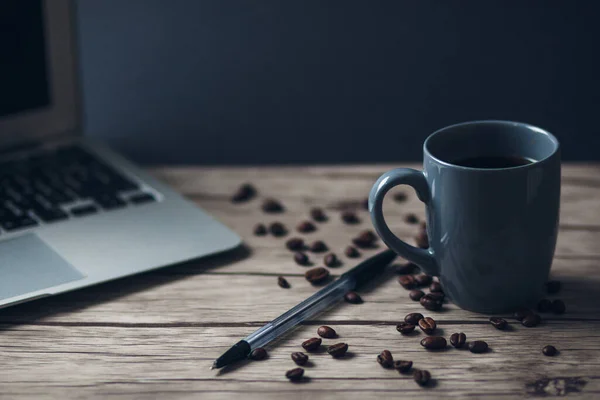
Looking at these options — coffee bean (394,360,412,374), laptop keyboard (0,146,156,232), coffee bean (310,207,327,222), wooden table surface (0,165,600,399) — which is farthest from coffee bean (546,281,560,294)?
laptop keyboard (0,146,156,232)

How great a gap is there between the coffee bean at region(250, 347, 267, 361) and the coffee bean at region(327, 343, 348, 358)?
63 millimetres

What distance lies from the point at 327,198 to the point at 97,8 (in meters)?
0.66

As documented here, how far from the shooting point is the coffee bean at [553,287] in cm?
85

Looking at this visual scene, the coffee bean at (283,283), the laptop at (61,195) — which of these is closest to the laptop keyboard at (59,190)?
the laptop at (61,195)

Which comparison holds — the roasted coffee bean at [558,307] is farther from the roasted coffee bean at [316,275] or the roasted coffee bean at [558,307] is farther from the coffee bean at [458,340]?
the roasted coffee bean at [316,275]

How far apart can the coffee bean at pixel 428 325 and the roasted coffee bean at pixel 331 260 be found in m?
0.16

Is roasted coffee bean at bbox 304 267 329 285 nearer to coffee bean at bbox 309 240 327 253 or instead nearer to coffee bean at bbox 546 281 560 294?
coffee bean at bbox 309 240 327 253

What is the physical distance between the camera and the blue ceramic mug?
739 millimetres

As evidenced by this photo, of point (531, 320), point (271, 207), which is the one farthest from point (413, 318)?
point (271, 207)

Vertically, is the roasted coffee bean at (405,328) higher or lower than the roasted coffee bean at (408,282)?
lower

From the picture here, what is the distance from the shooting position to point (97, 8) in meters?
1.48

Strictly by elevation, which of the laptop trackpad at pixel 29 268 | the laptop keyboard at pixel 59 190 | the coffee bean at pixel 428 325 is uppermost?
the laptop keyboard at pixel 59 190

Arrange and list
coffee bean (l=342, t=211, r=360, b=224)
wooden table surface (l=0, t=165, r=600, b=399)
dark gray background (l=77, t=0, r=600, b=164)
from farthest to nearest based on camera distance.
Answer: dark gray background (l=77, t=0, r=600, b=164)
coffee bean (l=342, t=211, r=360, b=224)
wooden table surface (l=0, t=165, r=600, b=399)

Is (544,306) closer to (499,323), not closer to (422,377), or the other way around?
(499,323)
